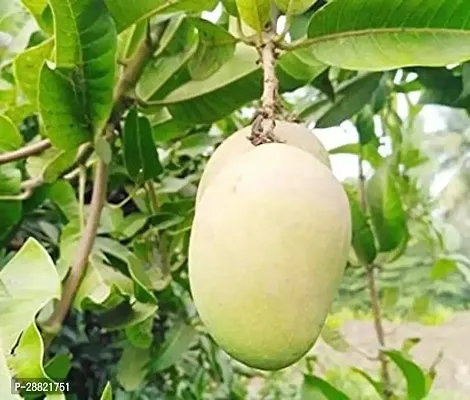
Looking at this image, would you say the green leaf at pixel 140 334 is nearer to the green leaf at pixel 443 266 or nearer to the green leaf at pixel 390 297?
the green leaf at pixel 443 266

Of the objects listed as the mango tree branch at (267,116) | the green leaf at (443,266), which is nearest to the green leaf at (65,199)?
the mango tree branch at (267,116)

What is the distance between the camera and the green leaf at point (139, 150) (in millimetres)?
659

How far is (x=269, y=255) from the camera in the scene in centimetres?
39

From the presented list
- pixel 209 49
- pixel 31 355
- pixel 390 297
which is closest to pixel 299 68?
pixel 209 49

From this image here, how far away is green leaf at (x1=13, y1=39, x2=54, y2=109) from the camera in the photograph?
0.57m

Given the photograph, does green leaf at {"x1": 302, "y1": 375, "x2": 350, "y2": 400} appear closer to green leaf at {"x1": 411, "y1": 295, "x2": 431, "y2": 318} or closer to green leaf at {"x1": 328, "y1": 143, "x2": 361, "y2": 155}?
green leaf at {"x1": 328, "y1": 143, "x2": 361, "y2": 155}

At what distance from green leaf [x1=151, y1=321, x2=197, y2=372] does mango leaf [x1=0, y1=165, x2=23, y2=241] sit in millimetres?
279

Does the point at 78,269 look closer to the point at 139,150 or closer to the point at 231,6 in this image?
the point at 139,150

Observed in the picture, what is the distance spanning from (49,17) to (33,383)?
24cm

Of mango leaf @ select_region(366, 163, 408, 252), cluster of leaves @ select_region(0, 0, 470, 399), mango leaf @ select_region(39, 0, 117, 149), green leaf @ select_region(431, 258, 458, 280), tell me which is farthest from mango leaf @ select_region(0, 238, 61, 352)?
green leaf @ select_region(431, 258, 458, 280)

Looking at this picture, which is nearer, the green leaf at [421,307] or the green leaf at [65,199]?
the green leaf at [65,199]

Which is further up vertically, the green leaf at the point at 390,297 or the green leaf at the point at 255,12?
the green leaf at the point at 255,12

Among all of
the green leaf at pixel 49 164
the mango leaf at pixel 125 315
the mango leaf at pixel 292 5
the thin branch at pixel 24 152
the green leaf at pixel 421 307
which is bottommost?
the green leaf at pixel 421 307

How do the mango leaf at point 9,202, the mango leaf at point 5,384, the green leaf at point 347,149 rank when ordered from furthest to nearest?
the green leaf at point 347,149
the mango leaf at point 9,202
the mango leaf at point 5,384
